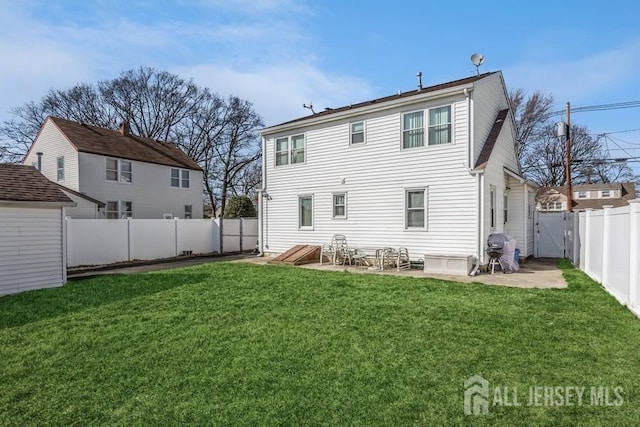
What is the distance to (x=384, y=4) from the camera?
10.1 meters

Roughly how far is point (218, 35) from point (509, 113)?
34.1 ft

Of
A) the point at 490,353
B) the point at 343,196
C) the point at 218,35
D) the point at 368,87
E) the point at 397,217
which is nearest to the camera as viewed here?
the point at 490,353

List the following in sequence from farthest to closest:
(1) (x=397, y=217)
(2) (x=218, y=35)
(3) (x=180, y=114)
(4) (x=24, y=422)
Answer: (3) (x=180, y=114) < (1) (x=397, y=217) < (2) (x=218, y=35) < (4) (x=24, y=422)

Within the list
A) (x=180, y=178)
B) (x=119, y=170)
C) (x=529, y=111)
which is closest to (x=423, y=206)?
(x=119, y=170)

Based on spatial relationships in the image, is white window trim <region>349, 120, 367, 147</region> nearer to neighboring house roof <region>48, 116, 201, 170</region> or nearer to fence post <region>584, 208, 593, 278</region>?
fence post <region>584, 208, 593, 278</region>

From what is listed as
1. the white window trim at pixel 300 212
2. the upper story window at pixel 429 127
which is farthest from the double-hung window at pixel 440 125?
the white window trim at pixel 300 212

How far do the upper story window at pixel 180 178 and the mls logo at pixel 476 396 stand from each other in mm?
22464

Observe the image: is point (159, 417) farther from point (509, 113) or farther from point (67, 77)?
point (67, 77)

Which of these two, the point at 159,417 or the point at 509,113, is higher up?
the point at 509,113

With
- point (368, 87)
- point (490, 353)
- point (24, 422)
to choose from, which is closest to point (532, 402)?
point (490, 353)

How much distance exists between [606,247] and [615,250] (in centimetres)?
81

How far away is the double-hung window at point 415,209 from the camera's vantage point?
38.1 ft

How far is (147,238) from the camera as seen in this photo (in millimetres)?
15352

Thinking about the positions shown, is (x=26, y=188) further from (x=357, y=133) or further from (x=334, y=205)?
(x=357, y=133)
